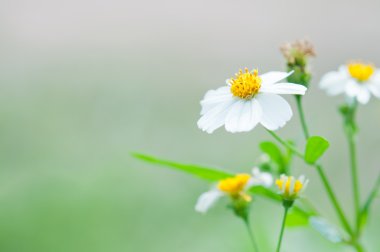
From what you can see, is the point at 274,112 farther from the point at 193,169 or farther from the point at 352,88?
the point at 352,88

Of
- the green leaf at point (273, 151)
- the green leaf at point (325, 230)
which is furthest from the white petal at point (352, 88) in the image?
the green leaf at point (325, 230)

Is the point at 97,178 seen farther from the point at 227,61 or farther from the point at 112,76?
the point at 227,61

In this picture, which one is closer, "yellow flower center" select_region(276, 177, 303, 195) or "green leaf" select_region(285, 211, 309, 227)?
"yellow flower center" select_region(276, 177, 303, 195)

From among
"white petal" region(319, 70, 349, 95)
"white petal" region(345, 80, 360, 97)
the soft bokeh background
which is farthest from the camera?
the soft bokeh background

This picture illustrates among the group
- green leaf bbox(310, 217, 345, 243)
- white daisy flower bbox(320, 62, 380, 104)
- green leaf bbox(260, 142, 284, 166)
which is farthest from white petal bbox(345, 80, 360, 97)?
green leaf bbox(310, 217, 345, 243)

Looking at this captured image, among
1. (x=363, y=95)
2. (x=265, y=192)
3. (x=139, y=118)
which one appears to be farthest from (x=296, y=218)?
(x=139, y=118)

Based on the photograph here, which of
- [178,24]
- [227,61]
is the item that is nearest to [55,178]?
[227,61]

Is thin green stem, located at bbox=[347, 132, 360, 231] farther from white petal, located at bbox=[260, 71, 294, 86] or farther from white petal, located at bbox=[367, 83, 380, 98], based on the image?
white petal, located at bbox=[260, 71, 294, 86]

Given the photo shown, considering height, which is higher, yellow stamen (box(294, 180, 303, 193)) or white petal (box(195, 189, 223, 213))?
yellow stamen (box(294, 180, 303, 193))
